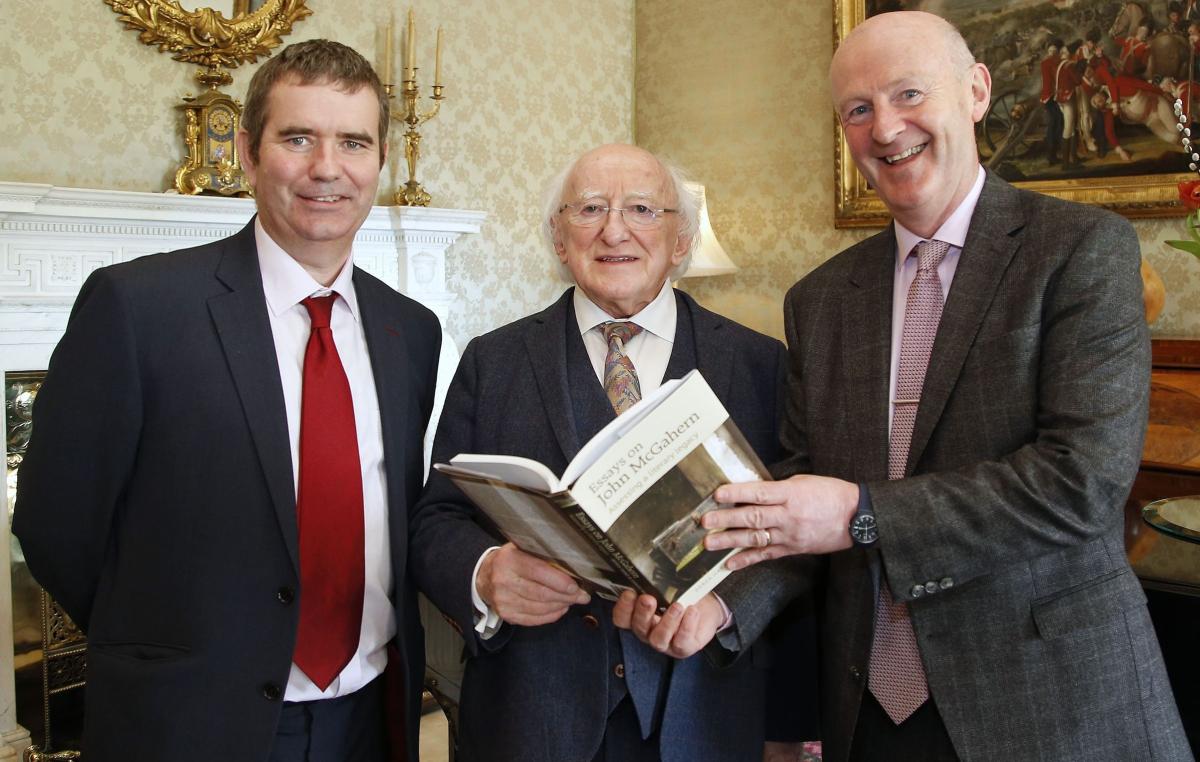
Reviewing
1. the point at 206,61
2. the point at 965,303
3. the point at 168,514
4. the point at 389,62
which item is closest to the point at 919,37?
the point at 965,303

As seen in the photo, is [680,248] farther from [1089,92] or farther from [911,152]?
[1089,92]

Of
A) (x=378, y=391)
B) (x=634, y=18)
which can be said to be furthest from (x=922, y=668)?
(x=634, y=18)

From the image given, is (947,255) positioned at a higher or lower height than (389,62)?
lower

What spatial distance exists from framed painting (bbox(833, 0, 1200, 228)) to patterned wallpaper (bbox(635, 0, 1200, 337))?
0.78m

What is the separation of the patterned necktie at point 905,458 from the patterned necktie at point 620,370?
474 millimetres

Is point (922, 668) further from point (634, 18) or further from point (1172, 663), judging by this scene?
point (634, 18)

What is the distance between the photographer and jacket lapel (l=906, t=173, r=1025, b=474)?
1450mm

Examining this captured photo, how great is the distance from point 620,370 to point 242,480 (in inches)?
26.7

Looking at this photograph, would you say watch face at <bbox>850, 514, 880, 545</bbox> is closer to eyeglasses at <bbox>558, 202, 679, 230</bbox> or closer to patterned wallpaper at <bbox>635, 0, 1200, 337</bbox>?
eyeglasses at <bbox>558, 202, 679, 230</bbox>

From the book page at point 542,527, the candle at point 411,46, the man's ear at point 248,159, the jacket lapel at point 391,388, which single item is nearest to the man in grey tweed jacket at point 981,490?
the book page at point 542,527

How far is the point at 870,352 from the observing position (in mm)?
1577

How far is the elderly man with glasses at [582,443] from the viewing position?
1.63 m

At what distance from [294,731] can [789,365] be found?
3.43 feet

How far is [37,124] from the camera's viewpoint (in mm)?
3424
